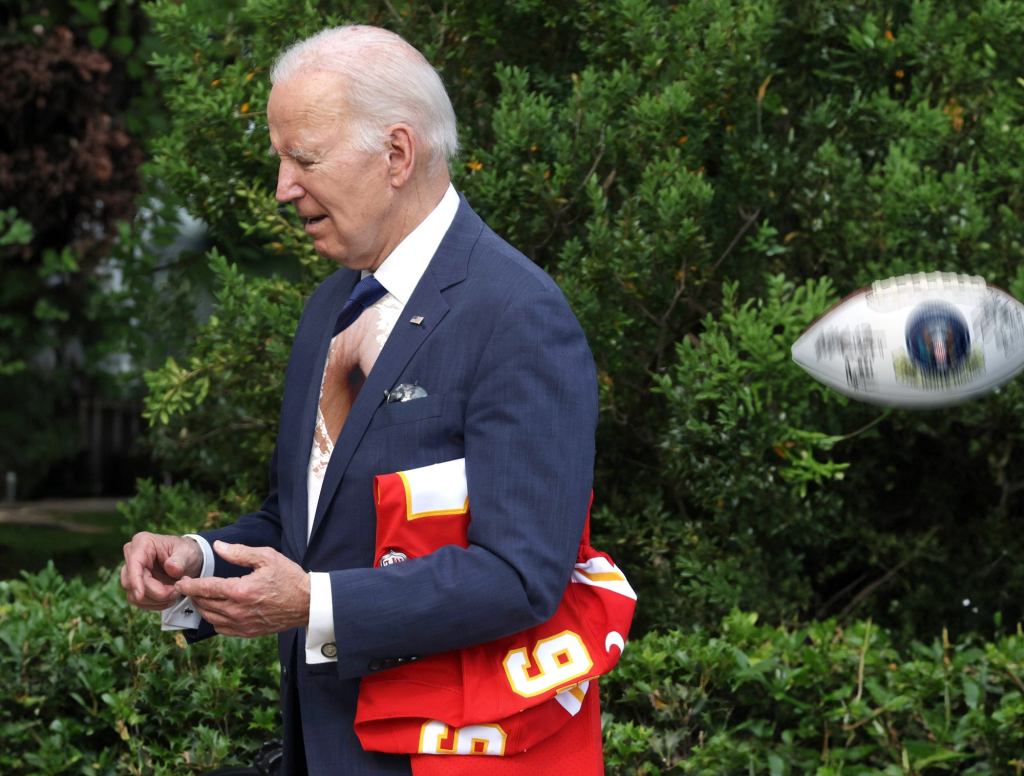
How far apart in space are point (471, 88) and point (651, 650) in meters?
2.12

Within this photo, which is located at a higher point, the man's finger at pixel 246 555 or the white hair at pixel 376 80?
the white hair at pixel 376 80

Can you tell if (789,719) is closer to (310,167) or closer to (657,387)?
(657,387)

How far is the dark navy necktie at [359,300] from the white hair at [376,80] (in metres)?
0.21

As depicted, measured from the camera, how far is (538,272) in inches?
88.3

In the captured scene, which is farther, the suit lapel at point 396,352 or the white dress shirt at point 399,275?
the white dress shirt at point 399,275

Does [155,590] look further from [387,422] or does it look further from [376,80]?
[376,80]

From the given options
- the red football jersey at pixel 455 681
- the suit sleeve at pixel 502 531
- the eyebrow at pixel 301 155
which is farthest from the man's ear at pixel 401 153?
the red football jersey at pixel 455 681

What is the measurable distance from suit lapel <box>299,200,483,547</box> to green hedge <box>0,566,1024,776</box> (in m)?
1.87

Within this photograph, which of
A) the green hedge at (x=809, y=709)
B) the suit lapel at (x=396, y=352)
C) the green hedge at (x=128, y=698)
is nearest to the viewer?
the suit lapel at (x=396, y=352)

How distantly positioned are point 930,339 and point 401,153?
992mm

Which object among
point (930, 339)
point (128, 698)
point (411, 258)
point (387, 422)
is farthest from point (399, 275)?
point (128, 698)

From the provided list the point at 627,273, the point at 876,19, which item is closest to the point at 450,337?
the point at 627,273

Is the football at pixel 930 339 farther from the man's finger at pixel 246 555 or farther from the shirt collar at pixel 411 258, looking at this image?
the man's finger at pixel 246 555

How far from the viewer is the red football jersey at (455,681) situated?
2.07m
